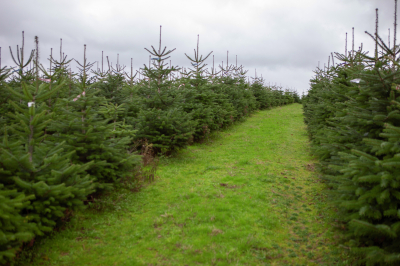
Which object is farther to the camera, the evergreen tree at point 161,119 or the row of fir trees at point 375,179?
the evergreen tree at point 161,119

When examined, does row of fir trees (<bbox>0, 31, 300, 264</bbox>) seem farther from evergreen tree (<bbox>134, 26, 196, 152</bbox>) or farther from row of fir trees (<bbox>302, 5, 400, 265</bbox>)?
row of fir trees (<bbox>302, 5, 400, 265</bbox>)

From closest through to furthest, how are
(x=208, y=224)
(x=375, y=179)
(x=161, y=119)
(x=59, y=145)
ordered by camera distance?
(x=375, y=179)
(x=59, y=145)
(x=208, y=224)
(x=161, y=119)

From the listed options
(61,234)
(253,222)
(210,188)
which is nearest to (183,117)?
(210,188)

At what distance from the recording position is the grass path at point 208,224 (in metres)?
4.55

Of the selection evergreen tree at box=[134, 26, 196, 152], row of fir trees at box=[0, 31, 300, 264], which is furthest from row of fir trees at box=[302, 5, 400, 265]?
evergreen tree at box=[134, 26, 196, 152]

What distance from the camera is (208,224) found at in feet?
18.4

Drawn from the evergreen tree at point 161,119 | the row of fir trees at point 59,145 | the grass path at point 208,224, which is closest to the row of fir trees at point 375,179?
the grass path at point 208,224

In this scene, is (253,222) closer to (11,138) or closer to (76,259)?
(76,259)

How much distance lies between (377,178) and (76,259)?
5014mm

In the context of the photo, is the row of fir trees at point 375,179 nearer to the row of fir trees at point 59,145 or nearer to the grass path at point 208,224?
the grass path at point 208,224

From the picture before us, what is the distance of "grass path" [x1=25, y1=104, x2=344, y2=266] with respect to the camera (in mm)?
4551

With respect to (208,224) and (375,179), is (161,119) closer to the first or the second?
(208,224)

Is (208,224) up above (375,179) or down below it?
below

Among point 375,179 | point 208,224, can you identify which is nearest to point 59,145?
point 208,224
